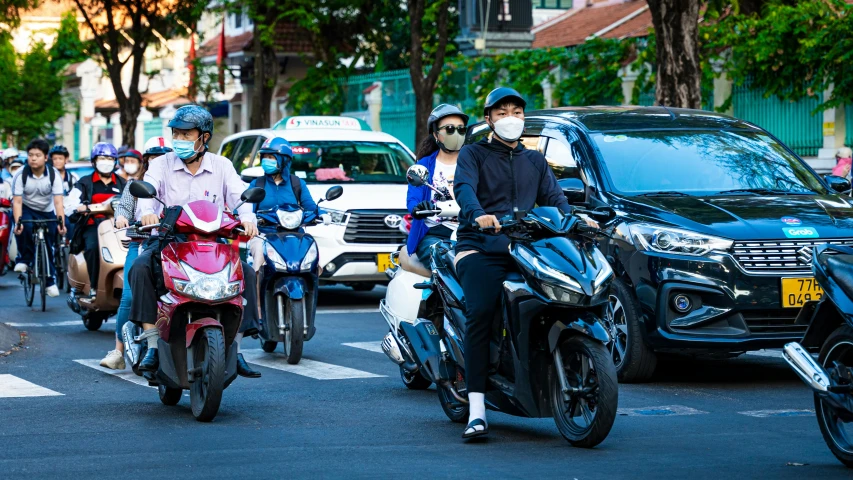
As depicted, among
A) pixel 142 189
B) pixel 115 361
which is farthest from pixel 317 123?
pixel 142 189

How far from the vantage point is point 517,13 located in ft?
103

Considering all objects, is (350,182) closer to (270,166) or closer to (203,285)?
(270,166)

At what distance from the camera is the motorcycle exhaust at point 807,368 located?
693 cm

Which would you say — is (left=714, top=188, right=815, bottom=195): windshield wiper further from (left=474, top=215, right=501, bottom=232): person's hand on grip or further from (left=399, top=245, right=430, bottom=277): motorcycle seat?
(left=474, top=215, right=501, bottom=232): person's hand on grip

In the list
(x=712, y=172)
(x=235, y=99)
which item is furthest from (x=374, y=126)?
(x=712, y=172)

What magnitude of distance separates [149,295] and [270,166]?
3.46 m

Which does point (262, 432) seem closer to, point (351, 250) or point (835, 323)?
point (835, 323)

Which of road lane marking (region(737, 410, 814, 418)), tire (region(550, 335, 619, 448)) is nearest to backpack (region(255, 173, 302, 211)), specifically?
road lane marking (region(737, 410, 814, 418))

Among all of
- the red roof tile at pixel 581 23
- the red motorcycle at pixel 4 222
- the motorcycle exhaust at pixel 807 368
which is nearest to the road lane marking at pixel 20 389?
the motorcycle exhaust at pixel 807 368

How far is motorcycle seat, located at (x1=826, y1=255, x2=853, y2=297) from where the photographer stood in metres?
6.90

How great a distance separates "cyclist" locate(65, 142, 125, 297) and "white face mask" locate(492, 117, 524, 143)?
23.5ft

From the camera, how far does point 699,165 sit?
10.8 metres

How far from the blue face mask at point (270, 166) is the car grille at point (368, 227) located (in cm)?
426

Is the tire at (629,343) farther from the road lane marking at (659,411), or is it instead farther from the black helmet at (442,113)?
the black helmet at (442,113)
